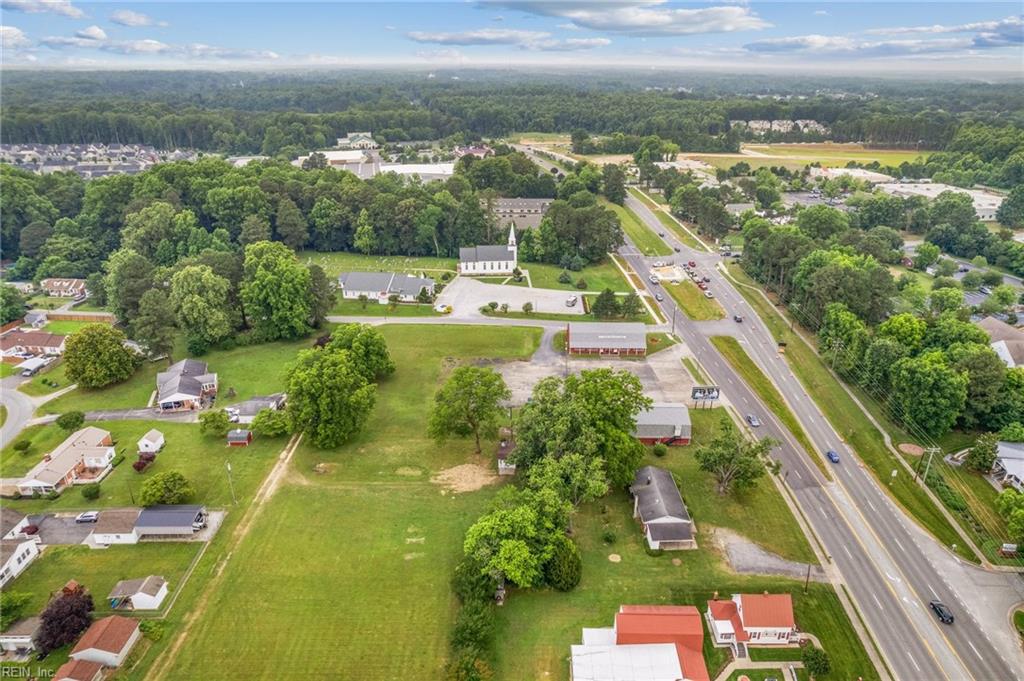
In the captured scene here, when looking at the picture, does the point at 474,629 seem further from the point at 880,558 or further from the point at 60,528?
the point at 60,528

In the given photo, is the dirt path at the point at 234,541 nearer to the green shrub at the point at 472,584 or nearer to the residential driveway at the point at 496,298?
the green shrub at the point at 472,584

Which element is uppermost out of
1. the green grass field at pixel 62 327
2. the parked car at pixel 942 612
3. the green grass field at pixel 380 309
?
the green grass field at pixel 380 309

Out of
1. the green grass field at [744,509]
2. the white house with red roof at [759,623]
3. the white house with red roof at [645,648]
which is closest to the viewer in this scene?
the white house with red roof at [645,648]

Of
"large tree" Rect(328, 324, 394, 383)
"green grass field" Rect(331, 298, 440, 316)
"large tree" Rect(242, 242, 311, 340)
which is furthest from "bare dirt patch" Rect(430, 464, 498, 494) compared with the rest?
"green grass field" Rect(331, 298, 440, 316)

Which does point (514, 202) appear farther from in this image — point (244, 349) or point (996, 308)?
point (996, 308)

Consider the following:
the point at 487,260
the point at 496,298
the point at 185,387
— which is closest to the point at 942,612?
the point at 496,298

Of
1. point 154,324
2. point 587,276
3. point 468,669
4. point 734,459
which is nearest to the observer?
point 468,669

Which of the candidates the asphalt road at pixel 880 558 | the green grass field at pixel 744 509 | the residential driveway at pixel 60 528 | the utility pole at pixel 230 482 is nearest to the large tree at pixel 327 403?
the utility pole at pixel 230 482
